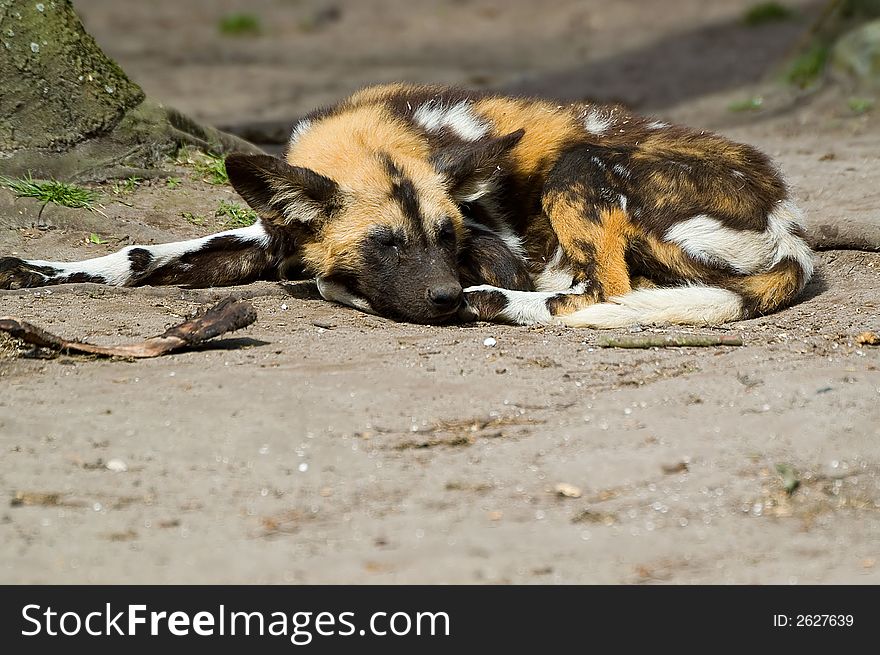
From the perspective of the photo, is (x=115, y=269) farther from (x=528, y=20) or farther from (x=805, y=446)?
(x=528, y=20)

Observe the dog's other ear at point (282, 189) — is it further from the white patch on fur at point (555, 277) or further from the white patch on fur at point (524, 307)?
the white patch on fur at point (555, 277)

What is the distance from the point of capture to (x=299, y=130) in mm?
4844

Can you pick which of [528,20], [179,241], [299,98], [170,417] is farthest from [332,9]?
[170,417]

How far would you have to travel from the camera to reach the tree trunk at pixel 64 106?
4.83 metres

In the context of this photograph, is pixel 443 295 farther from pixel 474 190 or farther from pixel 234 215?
pixel 234 215

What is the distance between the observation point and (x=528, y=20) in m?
13.9

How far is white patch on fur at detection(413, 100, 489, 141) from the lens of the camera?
4.69m

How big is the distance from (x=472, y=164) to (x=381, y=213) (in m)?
0.42

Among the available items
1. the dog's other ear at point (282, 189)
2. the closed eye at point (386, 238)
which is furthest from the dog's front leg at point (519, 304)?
the dog's other ear at point (282, 189)

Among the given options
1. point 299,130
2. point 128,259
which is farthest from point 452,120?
point 128,259

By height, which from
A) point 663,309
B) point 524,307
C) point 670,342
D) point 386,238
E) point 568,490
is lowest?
point 568,490

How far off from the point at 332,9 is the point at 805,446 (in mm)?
12157

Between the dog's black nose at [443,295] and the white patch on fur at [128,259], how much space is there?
880 mm

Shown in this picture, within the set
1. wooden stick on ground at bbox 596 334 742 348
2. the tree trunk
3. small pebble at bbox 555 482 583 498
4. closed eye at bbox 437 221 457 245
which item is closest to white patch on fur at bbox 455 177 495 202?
closed eye at bbox 437 221 457 245
